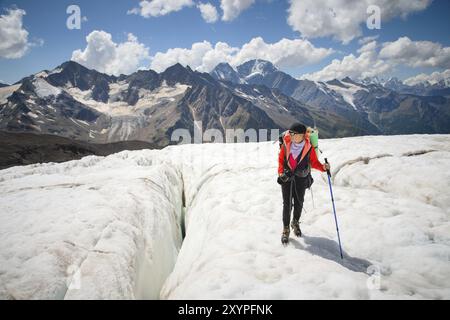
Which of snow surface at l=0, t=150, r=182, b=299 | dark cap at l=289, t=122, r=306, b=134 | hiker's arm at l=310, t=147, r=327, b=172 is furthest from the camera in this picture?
hiker's arm at l=310, t=147, r=327, b=172

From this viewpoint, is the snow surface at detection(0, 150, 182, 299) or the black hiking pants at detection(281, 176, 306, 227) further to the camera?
the black hiking pants at detection(281, 176, 306, 227)

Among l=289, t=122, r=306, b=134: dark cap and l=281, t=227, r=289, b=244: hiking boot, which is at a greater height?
l=289, t=122, r=306, b=134: dark cap

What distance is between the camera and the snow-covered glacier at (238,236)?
7684 millimetres

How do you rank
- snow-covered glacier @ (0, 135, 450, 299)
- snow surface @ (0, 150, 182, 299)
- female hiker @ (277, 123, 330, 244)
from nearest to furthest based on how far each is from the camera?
snow-covered glacier @ (0, 135, 450, 299) < snow surface @ (0, 150, 182, 299) < female hiker @ (277, 123, 330, 244)

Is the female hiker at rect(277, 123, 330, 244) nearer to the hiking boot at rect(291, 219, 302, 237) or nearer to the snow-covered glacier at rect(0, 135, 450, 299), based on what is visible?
the hiking boot at rect(291, 219, 302, 237)

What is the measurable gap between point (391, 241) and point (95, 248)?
10.9 metres

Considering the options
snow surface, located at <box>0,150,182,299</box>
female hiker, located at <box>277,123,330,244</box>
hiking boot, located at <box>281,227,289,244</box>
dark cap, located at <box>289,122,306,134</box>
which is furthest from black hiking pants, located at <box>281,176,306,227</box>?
snow surface, located at <box>0,150,182,299</box>

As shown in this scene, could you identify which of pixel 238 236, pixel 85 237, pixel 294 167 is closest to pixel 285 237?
pixel 238 236

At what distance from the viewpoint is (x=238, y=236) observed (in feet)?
35.2

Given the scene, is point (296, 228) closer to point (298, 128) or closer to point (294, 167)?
point (294, 167)

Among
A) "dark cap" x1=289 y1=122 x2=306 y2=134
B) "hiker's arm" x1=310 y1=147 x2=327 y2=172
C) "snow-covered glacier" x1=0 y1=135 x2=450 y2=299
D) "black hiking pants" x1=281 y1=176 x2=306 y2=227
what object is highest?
"dark cap" x1=289 y1=122 x2=306 y2=134

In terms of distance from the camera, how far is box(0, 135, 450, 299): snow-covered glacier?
7684 mm

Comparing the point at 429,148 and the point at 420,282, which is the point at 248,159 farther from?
the point at 420,282
